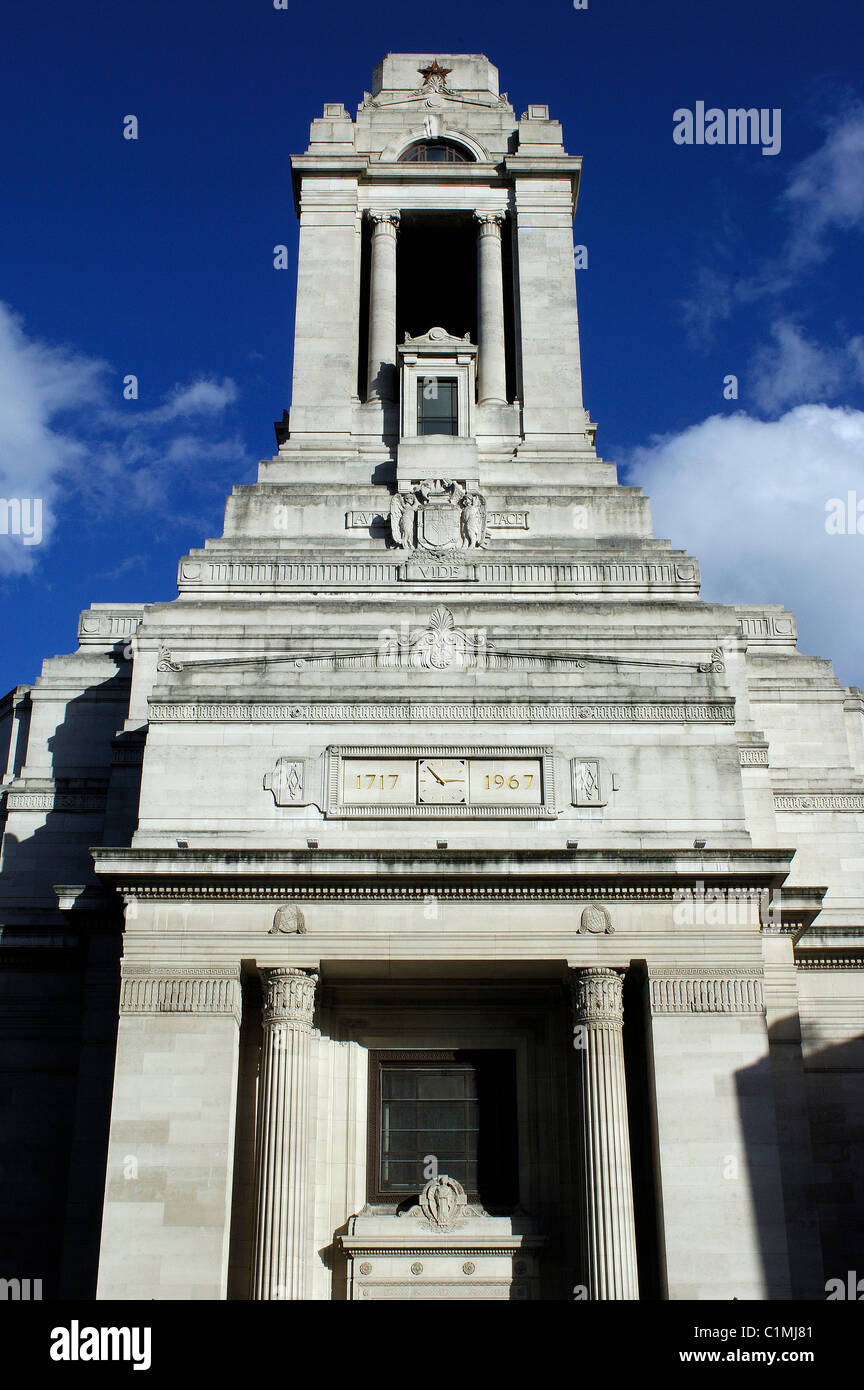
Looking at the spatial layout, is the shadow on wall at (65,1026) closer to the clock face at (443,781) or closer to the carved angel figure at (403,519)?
the clock face at (443,781)

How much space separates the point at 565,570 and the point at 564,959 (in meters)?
12.7

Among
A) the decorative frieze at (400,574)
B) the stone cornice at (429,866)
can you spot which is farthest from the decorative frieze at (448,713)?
the decorative frieze at (400,574)

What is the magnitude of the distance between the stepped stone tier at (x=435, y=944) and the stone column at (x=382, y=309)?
8.90 m

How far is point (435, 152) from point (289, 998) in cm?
3269

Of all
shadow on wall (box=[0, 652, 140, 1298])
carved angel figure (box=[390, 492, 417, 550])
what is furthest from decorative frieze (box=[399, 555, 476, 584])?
shadow on wall (box=[0, 652, 140, 1298])

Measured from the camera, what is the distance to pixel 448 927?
92.9 ft

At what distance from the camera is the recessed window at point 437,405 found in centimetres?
4175

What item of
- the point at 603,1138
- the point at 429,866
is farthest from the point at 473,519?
the point at 603,1138

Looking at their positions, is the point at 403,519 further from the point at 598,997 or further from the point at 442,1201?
the point at 442,1201

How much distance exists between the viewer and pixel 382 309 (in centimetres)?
4531

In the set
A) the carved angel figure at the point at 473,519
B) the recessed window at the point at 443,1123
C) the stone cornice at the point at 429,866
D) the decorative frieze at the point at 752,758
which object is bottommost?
the recessed window at the point at 443,1123

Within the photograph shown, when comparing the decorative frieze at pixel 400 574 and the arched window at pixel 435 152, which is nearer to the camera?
the decorative frieze at pixel 400 574
